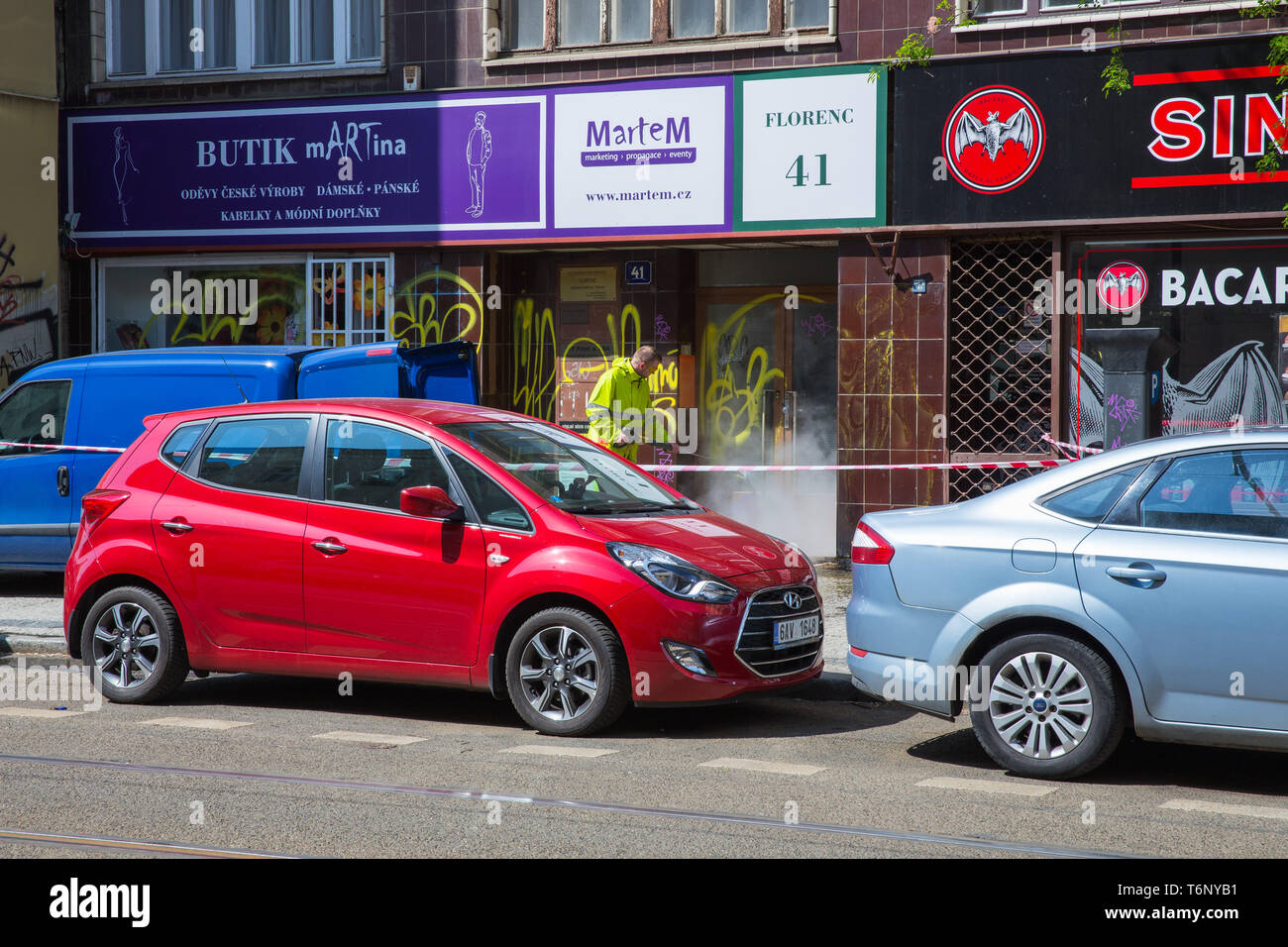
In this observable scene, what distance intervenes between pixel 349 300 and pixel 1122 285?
738cm

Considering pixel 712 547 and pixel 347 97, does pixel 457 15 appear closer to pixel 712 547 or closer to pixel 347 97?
pixel 347 97

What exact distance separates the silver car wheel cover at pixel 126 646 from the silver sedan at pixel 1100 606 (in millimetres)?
3952

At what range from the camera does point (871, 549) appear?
7.02 m

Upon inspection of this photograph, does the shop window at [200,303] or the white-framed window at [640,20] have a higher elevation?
the white-framed window at [640,20]

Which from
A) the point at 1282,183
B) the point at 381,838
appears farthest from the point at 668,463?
the point at 381,838

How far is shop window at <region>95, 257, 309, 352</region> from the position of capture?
611 inches

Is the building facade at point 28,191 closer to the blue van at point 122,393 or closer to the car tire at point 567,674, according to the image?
the blue van at point 122,393

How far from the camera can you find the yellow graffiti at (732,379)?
48.6 ft

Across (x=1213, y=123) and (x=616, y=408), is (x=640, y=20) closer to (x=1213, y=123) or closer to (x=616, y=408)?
(x=616, y=408)

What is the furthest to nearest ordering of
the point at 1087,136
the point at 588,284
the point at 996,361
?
the point at 588,284, the point at 996,361, the point at 1087,136

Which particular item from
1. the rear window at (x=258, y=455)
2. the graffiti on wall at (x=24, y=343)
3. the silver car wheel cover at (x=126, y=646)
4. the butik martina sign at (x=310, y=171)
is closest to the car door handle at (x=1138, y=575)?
the rear window at (x=258, y=455)

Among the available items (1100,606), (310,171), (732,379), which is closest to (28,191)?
(310,171)

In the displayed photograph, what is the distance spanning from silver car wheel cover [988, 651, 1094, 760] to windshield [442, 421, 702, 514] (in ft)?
7.37

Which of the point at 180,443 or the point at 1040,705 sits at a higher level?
the point at 180,443
